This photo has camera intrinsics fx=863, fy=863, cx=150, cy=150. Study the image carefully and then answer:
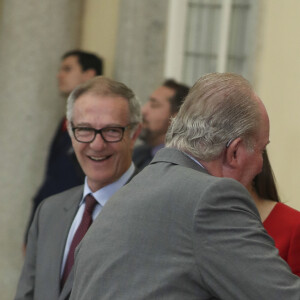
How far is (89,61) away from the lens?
6.86m

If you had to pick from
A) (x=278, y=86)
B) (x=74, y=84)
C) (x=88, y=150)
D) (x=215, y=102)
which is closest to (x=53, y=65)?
(x=74, y=84)

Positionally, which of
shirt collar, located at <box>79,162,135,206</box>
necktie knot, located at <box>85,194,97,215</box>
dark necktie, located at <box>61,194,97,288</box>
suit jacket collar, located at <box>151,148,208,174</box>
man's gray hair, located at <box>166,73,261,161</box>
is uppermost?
man's gray hair, located at <box>166,73,261,161</box>

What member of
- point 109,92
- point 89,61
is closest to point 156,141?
point 89,61

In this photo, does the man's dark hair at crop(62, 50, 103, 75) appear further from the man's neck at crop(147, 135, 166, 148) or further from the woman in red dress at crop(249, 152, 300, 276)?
the woman in red dress at crop(249, 152, 300, 276)

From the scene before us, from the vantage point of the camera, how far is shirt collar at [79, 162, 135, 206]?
3.99 m

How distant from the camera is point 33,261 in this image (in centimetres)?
402

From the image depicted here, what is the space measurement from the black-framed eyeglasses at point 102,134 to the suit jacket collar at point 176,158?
1.45 meters

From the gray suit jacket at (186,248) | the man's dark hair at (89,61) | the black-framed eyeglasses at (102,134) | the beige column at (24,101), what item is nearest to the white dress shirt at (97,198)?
the black-framed eyeglasses at (102,134)

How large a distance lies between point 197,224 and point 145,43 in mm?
4700

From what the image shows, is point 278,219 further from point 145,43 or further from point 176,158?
point 145,43

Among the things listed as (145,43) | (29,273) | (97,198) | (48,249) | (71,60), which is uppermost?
(145,43)

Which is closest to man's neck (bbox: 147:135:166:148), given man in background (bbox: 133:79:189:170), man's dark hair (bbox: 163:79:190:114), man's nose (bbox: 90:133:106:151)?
man in background (bbox: 133:79:189:170)

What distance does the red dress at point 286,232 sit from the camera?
3.32 m

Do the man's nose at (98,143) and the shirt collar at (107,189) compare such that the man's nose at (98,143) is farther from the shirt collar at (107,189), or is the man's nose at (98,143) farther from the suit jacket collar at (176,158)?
the suit jacket collar at (176,158)
